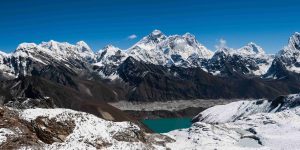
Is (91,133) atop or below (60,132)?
below

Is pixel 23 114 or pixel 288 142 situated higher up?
pixel 23 114

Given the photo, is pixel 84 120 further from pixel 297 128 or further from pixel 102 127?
pixel 297 128

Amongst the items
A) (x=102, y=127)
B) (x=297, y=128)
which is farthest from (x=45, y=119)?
(x=297, y=128)

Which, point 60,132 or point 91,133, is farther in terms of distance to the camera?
point 91,133

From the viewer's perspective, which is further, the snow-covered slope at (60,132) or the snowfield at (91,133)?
the snowfield at (91,133)

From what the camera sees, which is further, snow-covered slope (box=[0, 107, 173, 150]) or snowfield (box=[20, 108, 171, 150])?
snowfield (box=[20, 108, 171, 150])

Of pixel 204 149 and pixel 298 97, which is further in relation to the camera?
pixel 298 97

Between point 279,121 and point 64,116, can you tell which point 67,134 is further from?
point 279,121

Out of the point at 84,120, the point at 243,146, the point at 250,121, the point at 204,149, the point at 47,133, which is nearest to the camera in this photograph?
the point at 47,133

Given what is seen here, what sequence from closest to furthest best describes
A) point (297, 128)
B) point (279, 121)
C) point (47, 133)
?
point (47, 133), point (297, 128), point (279, 121)

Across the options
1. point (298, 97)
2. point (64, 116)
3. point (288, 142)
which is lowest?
point (288, 142)
